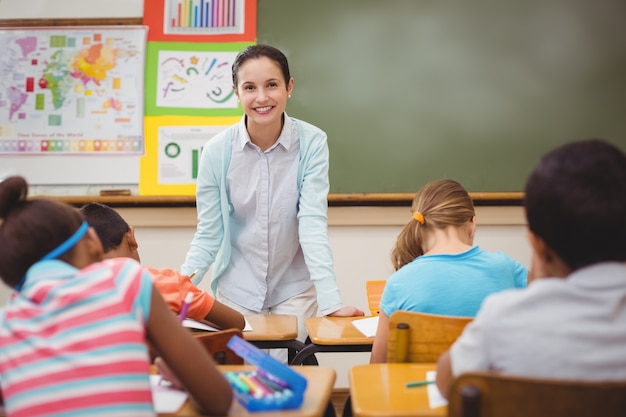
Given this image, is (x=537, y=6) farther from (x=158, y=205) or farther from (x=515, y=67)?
(x=158, y=205)

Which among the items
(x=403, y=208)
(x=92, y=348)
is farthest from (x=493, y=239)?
(x=92, y=348)

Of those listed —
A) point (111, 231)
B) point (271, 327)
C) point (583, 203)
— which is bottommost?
point (271, 327)

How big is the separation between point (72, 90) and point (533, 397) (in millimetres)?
3257

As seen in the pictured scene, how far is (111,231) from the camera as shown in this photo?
2.05 metres

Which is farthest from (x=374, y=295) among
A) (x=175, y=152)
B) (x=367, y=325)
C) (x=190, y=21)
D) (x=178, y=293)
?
(x=190, y=21)

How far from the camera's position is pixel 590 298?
3.46ft

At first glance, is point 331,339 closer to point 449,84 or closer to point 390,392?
point 390,392

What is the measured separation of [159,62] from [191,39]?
0.73 ft

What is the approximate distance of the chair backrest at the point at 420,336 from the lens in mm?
1559

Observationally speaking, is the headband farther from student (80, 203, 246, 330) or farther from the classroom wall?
the classroom wall

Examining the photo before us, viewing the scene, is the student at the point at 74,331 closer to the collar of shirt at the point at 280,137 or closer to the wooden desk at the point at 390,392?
the wooden desk at the point at 390,392

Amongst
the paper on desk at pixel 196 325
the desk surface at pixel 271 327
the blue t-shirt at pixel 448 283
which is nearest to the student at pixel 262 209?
the desk surface at pixel 271 327

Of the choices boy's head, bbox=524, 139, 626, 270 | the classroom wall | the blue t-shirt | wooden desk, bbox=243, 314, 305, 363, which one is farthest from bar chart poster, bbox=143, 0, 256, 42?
boy's head, bbox=524, 139, 626, 270

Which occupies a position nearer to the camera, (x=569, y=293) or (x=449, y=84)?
(x=569, y=293)
